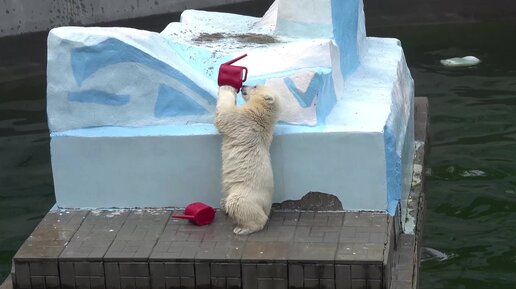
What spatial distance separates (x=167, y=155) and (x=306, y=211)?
890 mm

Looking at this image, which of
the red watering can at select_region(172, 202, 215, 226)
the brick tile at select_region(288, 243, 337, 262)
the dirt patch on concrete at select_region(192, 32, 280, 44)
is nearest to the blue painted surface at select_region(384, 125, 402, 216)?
the brick tile at select_region(288, 243, 337, 262)

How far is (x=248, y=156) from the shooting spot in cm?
563

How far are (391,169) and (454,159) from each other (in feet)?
9.79

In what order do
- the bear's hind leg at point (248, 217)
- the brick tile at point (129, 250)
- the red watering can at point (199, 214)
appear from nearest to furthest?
the brick tile at point (129, 250) < the bear's hind leg at point (248, 217) < the red watering can at point (199, 214)

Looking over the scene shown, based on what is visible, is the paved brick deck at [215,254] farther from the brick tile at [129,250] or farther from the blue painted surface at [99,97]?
the blue painted surface at [99,97]

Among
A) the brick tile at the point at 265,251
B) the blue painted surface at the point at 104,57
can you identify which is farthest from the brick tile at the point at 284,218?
the blue painted surface at the point at 104,57

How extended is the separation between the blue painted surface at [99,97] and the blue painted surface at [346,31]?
166 cm

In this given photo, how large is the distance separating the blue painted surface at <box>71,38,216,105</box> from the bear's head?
0.58 m

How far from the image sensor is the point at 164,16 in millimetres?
13008

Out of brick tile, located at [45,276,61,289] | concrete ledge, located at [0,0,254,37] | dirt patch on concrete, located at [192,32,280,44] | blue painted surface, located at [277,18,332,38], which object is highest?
blue painted surface, located at [277,18,332,38]

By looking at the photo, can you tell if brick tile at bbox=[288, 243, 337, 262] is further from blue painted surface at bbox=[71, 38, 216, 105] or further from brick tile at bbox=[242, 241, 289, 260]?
blue painted surface at bbox=[71, 38, 216, 105]

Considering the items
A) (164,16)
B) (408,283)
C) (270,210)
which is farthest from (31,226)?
(164,16)

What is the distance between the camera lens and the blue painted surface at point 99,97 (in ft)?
19.3

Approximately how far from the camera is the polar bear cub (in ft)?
18.3
